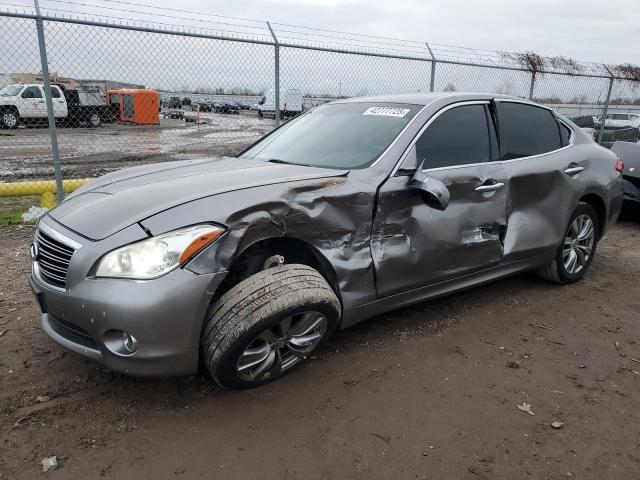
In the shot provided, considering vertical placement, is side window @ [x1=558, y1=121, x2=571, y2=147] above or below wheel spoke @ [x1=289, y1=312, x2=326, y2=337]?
above

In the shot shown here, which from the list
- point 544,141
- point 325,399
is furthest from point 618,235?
point 325,399

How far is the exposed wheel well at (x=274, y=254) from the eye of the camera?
268cm

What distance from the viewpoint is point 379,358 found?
3166 mm

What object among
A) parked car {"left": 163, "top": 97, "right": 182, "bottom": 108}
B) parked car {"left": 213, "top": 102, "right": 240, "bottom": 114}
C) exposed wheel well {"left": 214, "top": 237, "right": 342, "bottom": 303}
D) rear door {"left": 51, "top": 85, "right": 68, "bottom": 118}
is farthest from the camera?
parked car {"left": 163, "top": 97, "right": 182, "bottom": 108}

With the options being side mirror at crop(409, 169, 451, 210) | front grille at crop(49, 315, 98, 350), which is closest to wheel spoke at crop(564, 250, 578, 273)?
side mirror at crop(409, 169, 451, 210)

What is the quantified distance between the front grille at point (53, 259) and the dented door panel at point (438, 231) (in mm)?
1629

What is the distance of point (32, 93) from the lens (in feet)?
56.4

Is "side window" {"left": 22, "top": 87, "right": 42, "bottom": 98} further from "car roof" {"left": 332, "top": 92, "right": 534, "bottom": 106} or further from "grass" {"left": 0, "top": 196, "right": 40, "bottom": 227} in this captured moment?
"car roof" {"left": 332, "top": 92, "right": 534, "bottom": 106}

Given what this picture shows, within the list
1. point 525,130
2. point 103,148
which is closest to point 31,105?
point 103,148

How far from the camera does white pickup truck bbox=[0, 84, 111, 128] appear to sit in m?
16.5

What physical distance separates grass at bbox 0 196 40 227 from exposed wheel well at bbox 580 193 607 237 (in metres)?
6.26

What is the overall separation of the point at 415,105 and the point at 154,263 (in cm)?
210

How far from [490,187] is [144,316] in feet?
7.99

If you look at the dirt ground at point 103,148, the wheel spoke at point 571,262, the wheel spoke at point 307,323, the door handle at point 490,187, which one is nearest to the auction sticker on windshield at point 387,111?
the door handle at point 490,187
